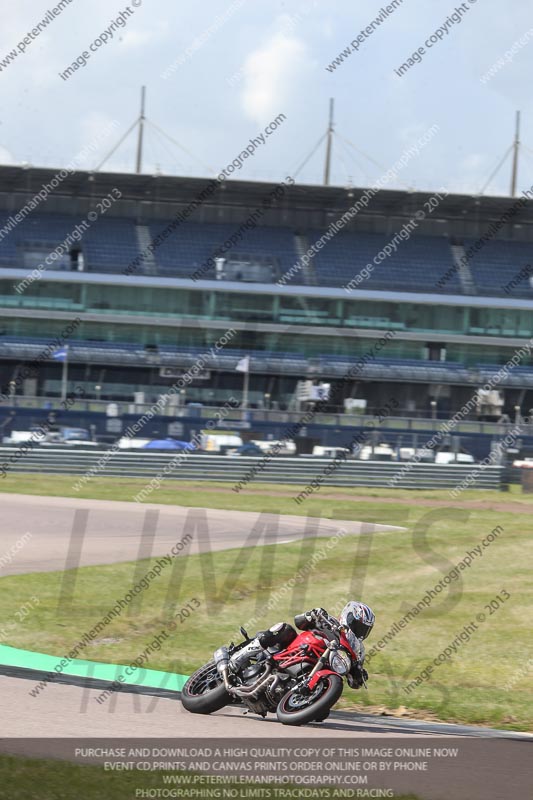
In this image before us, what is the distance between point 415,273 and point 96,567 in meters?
43.1

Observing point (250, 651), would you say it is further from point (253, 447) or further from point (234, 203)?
point (234, 203)

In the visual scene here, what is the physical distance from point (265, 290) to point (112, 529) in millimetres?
36109

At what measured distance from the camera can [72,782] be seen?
537cm

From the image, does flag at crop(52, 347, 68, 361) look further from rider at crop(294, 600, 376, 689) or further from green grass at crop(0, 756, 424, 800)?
green grass at crop(0, 756, 424, 800)

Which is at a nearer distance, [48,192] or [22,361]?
[22,361]

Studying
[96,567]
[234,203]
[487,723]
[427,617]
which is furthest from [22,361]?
[487,723]

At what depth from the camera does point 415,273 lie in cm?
5559

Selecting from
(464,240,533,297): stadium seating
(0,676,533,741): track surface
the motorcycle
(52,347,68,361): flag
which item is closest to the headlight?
the motorcycle

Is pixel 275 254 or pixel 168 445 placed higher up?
pixel 275 254

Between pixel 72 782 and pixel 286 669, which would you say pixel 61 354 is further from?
pixel 72 782

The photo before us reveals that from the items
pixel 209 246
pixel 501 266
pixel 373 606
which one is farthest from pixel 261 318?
pixel 373 606

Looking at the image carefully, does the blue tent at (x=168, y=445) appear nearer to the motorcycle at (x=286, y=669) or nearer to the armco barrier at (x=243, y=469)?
the armco barrier at (x=243, y=469)

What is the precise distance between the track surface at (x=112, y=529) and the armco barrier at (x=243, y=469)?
5299mm

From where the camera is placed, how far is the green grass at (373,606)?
31.7 ft
